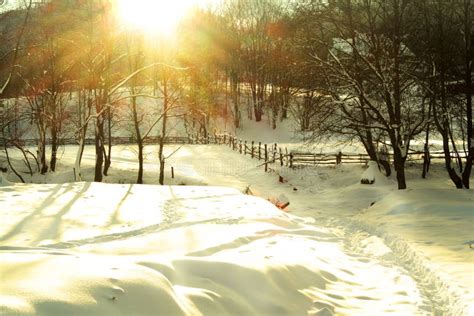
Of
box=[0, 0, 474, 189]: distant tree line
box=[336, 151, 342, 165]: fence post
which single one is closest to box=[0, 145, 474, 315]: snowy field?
box=[0, 0, 474, 189]: distant tree line

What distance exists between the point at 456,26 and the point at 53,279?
1773cm

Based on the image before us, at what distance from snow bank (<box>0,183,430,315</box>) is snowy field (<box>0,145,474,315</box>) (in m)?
0.02

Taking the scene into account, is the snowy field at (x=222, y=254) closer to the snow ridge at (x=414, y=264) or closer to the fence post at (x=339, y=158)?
the snow ridge at (x=414, y=264)

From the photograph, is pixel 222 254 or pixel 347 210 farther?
pixel 347 210

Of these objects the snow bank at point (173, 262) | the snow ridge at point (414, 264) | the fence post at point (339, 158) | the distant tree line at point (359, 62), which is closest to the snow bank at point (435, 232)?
the snow ridge at point (414, 264)

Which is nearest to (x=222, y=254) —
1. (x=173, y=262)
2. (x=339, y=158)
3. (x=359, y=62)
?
(x=173, y=262)

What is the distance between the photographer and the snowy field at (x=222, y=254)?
4.26m

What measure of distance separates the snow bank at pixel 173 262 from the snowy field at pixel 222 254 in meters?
0.02

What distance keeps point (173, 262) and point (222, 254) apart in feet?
5.64

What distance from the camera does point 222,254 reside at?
7.41 m

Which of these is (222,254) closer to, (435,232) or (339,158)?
(435,232)

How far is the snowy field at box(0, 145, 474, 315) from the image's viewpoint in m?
4.26

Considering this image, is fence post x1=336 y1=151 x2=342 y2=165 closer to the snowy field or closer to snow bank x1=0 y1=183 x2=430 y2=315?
the snowy field

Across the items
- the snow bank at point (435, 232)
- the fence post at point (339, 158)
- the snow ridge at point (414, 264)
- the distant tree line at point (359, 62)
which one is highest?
the distant tree line at point (359, 62)
